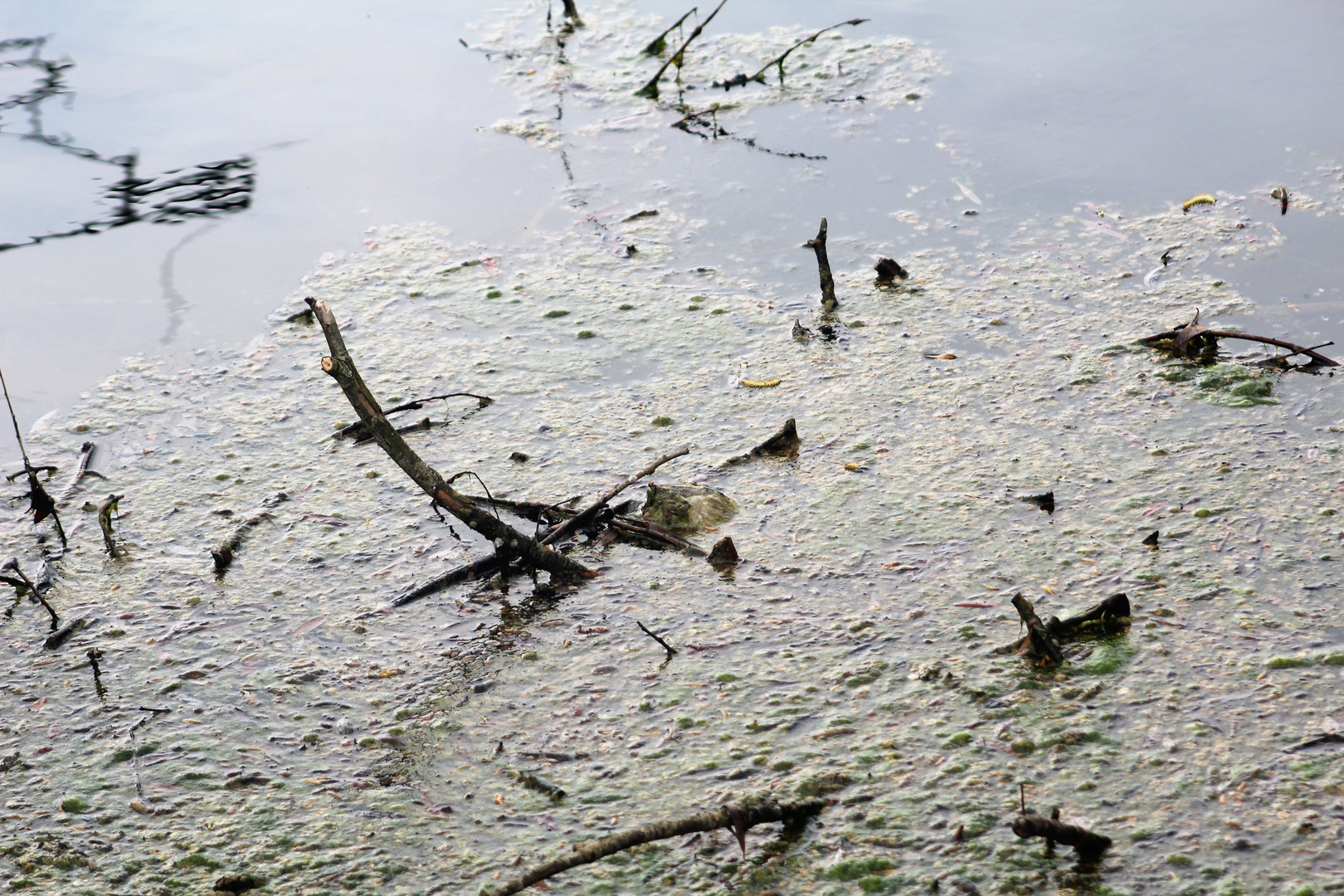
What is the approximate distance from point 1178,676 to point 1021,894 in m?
0.57

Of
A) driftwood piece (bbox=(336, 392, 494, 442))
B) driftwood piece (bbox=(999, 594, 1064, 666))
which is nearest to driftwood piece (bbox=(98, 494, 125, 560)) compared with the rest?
driftwood piece (bbox=(336, 392, 494, 442))

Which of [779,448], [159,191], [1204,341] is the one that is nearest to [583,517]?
[779,448]

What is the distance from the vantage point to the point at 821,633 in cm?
207

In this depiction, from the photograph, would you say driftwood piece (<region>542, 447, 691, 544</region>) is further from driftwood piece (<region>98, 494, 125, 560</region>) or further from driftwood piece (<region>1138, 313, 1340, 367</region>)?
driftwood piece (<region>1138, 313, 1340, 367</region>)

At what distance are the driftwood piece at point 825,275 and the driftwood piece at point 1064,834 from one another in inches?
78.1

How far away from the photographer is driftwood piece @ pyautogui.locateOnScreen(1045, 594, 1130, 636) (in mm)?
1962

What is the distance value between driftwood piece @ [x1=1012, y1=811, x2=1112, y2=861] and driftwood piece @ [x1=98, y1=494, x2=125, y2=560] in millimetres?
2026

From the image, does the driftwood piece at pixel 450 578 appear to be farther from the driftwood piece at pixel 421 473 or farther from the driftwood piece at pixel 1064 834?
the driftwood piece at pixel 1064 834

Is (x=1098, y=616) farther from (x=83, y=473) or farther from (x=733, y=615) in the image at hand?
(x=83, y=473)

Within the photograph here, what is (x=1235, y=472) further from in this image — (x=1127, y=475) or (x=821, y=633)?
(x=821, y=633)

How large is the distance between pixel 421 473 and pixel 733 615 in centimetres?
66

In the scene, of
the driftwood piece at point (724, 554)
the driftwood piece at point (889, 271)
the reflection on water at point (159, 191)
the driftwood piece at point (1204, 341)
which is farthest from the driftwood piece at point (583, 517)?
the reflection on water at point (159, 191)

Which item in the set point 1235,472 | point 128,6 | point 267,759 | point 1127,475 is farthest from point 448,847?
point 128,6

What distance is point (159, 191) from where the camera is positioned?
15.1ft
